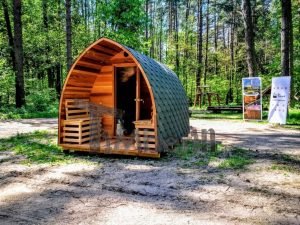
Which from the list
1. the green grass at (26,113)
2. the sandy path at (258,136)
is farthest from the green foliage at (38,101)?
the sandy path at (258,136)

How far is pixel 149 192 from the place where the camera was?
457 centimetres

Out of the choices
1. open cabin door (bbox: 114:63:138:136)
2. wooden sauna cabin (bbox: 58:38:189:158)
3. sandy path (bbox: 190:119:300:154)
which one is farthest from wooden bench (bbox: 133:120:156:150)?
sandy path (bbox: 190:119:300:154)

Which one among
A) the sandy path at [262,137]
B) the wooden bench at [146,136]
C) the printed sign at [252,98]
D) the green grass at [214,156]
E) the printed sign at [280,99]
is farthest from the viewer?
the printed sign at [252,98]

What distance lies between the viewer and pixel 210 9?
3225 centimetres

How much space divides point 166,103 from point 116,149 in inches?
64.2

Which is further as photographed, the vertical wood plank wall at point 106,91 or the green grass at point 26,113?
the green grass at point 26,113

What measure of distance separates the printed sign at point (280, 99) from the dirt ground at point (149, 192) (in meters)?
5.14

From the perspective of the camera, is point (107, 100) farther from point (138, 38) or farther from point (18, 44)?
point (138, 38)

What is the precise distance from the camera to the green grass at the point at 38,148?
6.80 m

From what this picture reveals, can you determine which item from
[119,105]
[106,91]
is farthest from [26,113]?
[119,105]

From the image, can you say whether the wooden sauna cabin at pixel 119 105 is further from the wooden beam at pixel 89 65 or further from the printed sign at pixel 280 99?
the printed sign at pixel 280 99

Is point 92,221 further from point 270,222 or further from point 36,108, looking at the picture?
point 36,108

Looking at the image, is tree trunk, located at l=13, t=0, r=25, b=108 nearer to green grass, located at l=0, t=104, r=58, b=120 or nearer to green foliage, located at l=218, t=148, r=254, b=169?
green grass, located at l=0, t=104, r=58, b=120

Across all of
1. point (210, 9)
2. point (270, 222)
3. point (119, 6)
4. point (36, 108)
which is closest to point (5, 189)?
point (270, 222)
